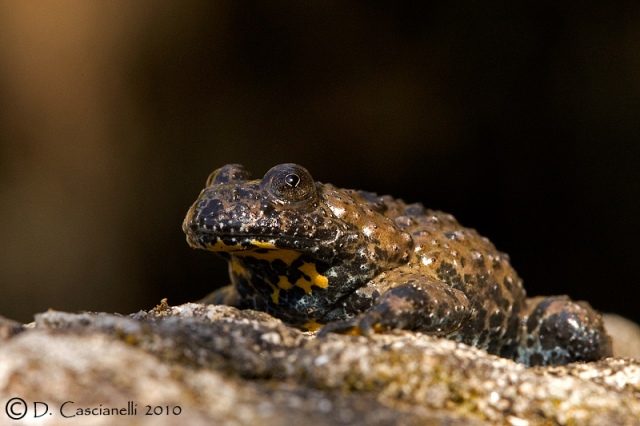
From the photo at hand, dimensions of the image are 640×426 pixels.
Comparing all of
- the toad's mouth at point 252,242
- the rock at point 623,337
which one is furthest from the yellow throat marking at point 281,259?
the rock at point 623,337

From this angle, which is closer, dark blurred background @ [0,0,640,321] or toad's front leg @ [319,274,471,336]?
toad's front leg @ [319,274,471,336]

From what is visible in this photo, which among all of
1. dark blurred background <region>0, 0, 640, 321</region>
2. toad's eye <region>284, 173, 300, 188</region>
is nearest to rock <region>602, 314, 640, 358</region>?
dark blurred background <region>0, 0, 640, 321</region>

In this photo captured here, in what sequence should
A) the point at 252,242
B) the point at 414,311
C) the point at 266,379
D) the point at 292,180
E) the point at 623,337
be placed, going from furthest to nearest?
the point at 623,337, the point at 292,180, the point at 252,242, the point at 414,311, the point at 266,379

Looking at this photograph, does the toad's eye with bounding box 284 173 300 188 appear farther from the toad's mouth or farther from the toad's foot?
the toad's foot

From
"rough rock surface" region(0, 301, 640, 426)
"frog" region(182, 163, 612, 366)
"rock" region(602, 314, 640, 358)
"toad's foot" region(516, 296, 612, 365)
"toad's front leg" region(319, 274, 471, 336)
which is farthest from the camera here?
"rock" region(602, 314, 640, 358)

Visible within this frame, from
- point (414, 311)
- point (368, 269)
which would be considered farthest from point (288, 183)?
point (414, 311)

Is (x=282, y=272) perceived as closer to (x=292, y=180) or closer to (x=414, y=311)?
(x=292, y=180)
